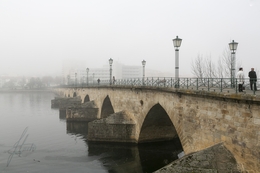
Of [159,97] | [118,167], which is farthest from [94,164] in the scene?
[159,97]

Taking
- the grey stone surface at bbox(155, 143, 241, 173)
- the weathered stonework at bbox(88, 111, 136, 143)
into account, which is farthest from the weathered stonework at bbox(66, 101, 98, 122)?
the grey stone surface at bbox(155, 143, 241, 173)

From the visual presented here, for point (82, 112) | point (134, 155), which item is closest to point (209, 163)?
point (134, 155)

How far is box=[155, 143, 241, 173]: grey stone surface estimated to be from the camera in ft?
29.1

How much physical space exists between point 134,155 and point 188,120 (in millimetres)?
6963

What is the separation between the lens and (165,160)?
55.7 feet

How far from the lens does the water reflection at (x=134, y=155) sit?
1581cm

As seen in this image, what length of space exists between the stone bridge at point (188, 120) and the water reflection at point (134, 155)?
0.68m

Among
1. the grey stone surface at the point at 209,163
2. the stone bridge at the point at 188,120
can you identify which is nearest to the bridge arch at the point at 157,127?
the stone bridge at the point at 188,120

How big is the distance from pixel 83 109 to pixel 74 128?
4.52 m

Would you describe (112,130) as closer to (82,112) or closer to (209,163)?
(209,163)

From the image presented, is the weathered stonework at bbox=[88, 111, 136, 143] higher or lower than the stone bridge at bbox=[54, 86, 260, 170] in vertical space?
lower

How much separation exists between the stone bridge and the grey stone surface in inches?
10.7

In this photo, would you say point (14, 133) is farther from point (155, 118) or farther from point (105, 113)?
point (155, 118)

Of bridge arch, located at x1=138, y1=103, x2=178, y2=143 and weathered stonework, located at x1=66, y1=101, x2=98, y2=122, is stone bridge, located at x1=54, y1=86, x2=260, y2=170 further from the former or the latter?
weathered stonework, located at x1=66, y1=101, x2=98, y2=122
